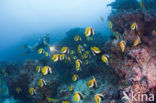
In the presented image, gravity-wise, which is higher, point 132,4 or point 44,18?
point 44,18

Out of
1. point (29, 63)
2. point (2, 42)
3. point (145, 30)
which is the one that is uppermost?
point (145, 30)

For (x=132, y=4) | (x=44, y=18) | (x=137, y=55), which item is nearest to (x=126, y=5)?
(x=132, y=4)

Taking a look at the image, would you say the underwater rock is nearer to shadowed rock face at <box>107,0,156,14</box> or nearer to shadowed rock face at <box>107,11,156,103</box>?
shadowed rock face at <box>107,0,156,14</box>

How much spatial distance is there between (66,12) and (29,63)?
88.6 meters

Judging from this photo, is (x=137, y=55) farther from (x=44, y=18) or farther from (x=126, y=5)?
(x=44, y=18)

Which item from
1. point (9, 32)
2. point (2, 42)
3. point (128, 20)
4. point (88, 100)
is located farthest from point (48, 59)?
point (9, 32)

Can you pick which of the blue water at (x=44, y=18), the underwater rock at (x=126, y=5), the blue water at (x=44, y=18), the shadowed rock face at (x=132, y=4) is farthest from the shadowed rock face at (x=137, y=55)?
the blue water at (x=44, y=18)

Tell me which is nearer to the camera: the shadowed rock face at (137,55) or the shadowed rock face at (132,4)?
the shadowed rock face at (137,55)

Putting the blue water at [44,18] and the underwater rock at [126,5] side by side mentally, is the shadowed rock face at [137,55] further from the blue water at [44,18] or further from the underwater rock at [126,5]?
the blue water at [44,18]

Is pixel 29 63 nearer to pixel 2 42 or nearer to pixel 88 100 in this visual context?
pixel 88 100

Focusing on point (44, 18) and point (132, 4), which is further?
point (44, 18)

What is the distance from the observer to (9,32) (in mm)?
71875

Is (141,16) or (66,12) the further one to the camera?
(66,12)

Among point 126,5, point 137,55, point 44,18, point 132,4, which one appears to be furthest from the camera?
point 44,18
